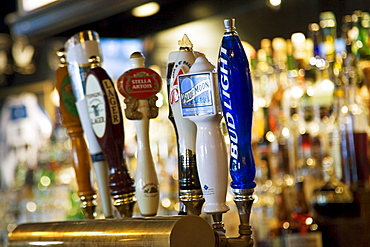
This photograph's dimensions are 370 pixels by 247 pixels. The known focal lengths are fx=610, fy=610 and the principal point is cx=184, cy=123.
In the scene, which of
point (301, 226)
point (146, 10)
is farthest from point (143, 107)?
point (146, 10)

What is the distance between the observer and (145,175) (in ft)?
3.00

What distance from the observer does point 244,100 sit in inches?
29.6

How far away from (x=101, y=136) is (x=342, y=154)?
0.65 meters

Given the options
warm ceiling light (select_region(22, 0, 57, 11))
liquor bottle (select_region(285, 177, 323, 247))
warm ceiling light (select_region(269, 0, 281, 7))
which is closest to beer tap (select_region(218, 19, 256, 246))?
liquor bottle (select_region(285, 177, 323, 247))

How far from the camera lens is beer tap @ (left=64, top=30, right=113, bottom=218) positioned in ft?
3.24

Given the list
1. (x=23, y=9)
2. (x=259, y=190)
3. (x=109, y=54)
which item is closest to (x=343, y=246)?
(x=259, y=190)

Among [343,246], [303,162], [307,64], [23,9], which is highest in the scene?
[23,9]

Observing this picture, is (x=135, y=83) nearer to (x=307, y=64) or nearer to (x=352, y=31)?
(x=352, y=31)

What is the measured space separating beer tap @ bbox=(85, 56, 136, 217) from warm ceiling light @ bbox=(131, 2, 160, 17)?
0.91m

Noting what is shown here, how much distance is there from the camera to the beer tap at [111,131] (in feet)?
3.03

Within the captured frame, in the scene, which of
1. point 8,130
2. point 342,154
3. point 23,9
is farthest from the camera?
point 8,130

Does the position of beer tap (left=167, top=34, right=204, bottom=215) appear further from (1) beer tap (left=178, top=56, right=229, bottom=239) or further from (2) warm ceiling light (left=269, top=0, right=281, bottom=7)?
(2) warm ceiling light (left=269, top=0, right=281, bottom=7)

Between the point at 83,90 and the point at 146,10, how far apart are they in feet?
3.23

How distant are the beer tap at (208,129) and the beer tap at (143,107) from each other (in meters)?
0.13
